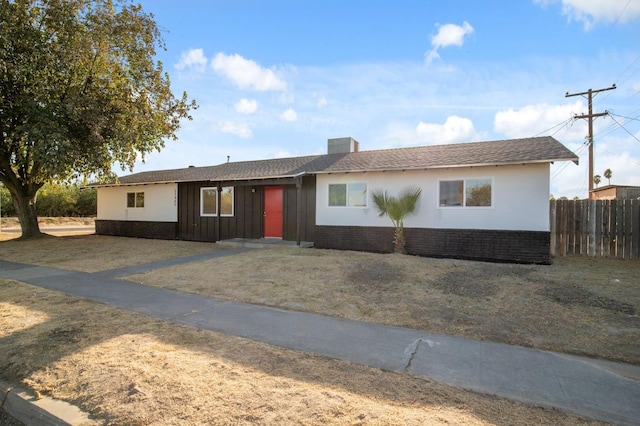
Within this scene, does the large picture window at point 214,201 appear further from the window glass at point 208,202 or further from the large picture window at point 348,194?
the large picture window at point 348,194

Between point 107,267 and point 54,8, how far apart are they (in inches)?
385

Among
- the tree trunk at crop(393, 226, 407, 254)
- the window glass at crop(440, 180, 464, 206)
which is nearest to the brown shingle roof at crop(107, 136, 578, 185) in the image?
the window glass at crop(440, 180, 464, 206)

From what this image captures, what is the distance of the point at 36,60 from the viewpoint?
12336mm

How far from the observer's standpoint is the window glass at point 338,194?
42.8 feet

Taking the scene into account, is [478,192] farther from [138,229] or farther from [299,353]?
[138,229]

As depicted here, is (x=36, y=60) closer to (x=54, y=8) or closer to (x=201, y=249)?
(x=54, y=8)

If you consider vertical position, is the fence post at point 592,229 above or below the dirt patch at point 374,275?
above

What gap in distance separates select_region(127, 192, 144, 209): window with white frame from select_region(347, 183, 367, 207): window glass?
1226 cm

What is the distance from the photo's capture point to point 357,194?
12.8 m

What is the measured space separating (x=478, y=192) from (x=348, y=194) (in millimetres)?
4469

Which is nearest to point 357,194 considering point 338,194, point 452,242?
point 338,194

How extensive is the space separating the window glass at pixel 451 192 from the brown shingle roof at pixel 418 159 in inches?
28.0

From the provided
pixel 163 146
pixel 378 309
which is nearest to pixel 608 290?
pixel 378 309

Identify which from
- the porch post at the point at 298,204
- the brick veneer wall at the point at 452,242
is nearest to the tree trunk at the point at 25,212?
the porch post at the point at 298,204
